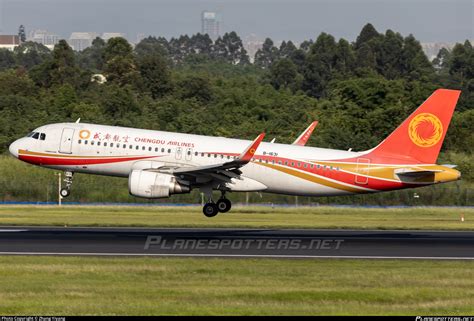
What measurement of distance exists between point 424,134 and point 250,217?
13063 millimetres

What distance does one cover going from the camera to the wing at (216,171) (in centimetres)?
4494

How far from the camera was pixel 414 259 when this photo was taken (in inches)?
1463

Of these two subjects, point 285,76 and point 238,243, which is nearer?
point 238,243

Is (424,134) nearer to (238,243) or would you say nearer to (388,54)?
(238,243)

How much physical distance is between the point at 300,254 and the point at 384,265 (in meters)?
4.07

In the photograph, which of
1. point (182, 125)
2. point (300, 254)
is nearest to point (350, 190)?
point (300, 254)

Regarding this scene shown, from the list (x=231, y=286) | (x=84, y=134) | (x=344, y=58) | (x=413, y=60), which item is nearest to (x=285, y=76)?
(x=344, y=58)

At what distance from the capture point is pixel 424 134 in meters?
48.7

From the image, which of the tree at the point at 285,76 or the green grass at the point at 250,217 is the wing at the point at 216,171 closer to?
the green grass at the point at 250,217

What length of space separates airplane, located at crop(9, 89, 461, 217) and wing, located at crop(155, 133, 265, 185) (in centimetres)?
8

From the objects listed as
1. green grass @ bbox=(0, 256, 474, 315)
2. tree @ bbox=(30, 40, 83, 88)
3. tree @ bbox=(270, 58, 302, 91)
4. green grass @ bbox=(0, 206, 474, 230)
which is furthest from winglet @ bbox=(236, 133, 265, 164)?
tree @ bbox=(270, 58, 302, 91)

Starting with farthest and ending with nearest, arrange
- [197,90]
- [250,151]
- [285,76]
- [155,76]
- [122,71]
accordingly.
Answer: [285,76] < [122,71] < [155,76] < [197,90] < [250,151]

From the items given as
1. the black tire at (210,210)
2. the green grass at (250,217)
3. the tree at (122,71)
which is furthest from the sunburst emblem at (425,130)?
the tree at (122,71)

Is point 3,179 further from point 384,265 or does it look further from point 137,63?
point 137,63
